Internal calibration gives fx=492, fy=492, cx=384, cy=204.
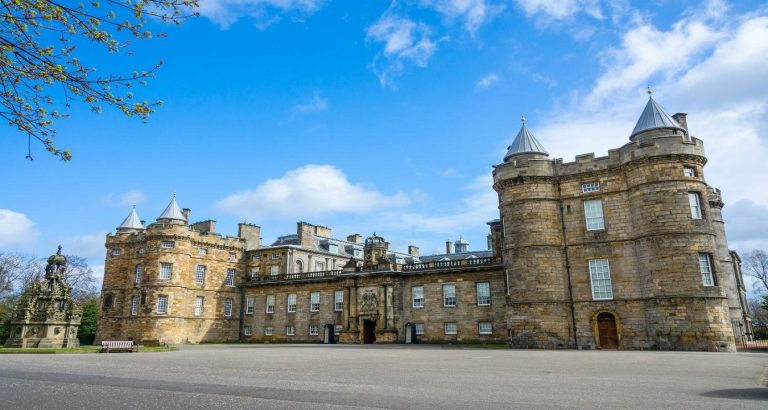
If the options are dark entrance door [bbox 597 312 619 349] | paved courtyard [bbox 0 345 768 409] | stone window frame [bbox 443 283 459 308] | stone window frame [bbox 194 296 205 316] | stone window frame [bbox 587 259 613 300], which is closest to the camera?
paved courtyard [bbox 0 345 768 409]

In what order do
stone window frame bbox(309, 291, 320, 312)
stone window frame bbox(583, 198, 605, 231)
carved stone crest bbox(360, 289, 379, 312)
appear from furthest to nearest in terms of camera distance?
stone window frame bbox(309, 291, 320, 312) < carved stone crest bbox(360, 289, 379, 312) < stone window frame bbox(583, 198, 605, 231)

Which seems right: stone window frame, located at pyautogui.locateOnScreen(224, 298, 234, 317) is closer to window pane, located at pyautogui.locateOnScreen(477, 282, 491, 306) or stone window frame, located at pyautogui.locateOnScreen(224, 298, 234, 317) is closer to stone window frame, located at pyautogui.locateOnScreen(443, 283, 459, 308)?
stone window frame, located at pyautogui.locateOnScreen(443, 283, 459, 308)

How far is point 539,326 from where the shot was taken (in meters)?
29.9

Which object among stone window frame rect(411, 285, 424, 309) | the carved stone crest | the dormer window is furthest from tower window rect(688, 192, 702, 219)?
the carved stone crest

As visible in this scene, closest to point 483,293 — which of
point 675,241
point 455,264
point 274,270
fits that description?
point 455,264

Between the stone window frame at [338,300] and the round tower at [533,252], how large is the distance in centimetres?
1733

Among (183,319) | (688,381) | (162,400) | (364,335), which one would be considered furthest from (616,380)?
(183,319)

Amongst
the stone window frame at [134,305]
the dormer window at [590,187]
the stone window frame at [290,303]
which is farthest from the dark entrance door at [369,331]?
the stone window frame at [134,305]

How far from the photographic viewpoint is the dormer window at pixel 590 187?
31.4 metres

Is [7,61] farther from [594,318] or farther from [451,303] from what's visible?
[451,303]

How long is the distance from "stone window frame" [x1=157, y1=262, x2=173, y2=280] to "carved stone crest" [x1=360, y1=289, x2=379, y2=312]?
18.0m

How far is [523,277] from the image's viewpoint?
101ft

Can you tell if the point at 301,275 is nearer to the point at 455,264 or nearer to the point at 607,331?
the point at 455,264

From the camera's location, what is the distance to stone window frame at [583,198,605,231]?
30.9 meters
